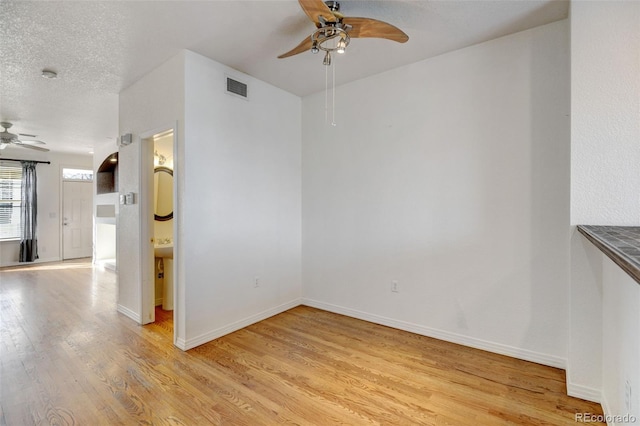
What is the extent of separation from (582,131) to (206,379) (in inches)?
126

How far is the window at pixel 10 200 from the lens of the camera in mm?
6461

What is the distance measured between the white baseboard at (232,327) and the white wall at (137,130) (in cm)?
14

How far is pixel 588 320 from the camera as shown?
6.39ft

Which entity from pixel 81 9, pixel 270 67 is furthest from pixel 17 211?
pixel 270 67

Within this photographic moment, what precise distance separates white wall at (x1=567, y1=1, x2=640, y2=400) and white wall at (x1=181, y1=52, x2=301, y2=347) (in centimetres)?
283

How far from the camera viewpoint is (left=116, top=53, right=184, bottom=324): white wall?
285 cm

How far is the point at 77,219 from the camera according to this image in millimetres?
7539

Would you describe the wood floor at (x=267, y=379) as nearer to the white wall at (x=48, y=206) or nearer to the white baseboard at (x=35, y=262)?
the white baseboard at (x=35, y=262)

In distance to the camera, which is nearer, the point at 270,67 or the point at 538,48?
the point at 538,48

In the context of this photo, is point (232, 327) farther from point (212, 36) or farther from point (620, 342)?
point (620, 342)

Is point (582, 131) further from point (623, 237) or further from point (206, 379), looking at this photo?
point (206, 379)

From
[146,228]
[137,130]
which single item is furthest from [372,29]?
[146,228]

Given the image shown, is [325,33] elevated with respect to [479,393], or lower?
elevated

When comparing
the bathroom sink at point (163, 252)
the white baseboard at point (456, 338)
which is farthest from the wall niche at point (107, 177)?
the white baseboard at point (456, 338)
